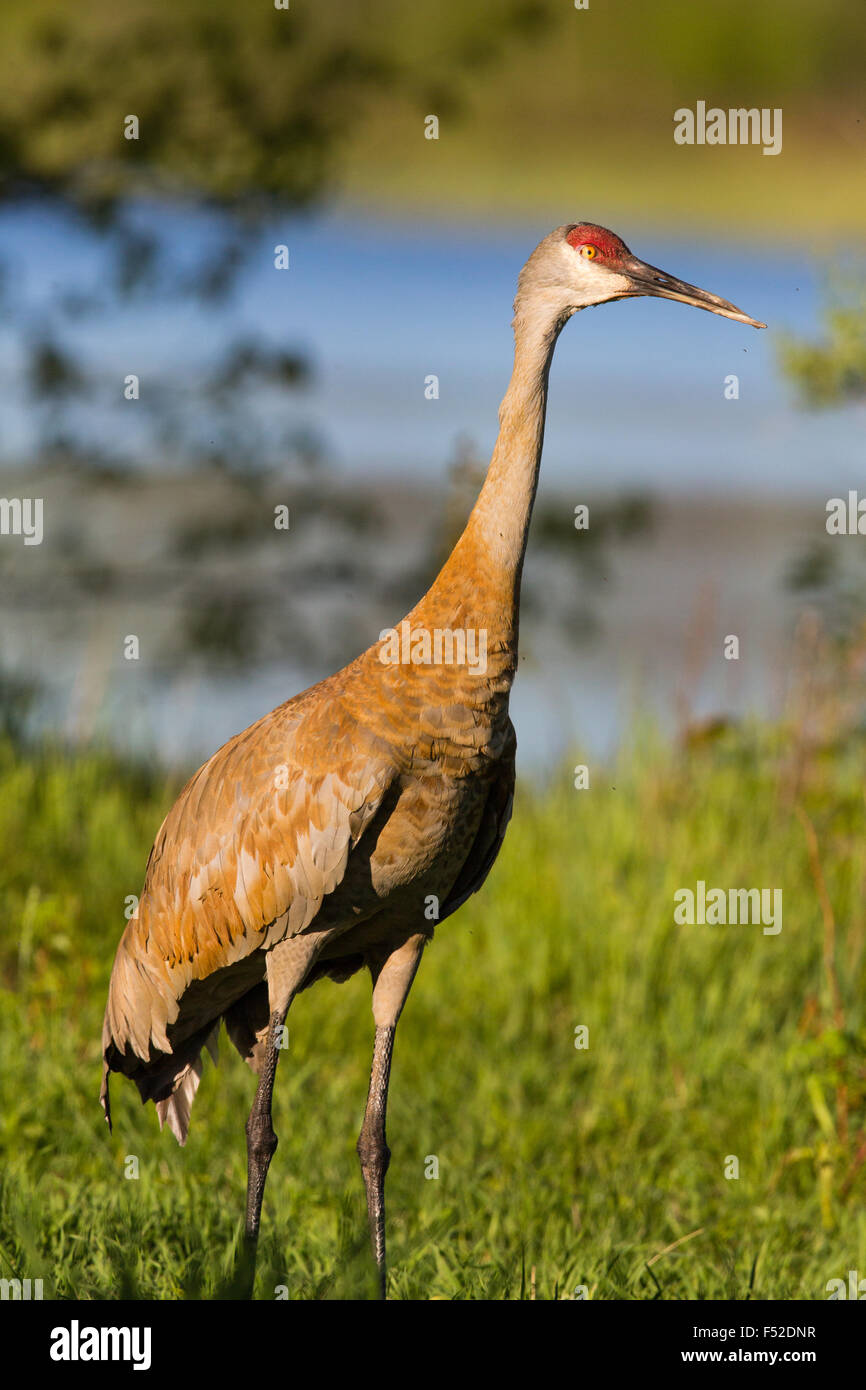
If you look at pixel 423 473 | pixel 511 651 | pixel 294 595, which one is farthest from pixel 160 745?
pixel 423 473

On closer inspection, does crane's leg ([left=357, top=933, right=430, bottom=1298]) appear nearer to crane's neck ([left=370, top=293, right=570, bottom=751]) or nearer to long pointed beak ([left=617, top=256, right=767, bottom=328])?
crane's neck ([left=370, top=293, right=570, bottom=751])

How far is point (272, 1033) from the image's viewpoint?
145 inches

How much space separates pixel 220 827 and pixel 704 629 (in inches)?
117

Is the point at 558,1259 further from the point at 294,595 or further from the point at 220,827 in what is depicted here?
the point at 294,595

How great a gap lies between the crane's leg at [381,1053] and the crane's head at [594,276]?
154cm

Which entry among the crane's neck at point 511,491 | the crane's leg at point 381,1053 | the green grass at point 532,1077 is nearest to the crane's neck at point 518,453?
the crane's neck at point 511,491

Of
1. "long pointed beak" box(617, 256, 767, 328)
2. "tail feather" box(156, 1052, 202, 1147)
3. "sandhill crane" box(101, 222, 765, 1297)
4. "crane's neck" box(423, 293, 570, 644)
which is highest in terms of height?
"long pointed beak" box(617, 256, 767, 328)

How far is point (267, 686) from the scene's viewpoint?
8680mm

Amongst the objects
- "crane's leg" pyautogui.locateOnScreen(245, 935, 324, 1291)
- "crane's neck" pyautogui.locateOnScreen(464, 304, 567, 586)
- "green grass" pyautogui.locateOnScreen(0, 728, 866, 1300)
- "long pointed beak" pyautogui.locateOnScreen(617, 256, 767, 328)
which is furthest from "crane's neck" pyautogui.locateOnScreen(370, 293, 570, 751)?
"green grass" pyautogui.locateOnScreen(0, 728, 866, 1300)

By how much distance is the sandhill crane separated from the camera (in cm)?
338

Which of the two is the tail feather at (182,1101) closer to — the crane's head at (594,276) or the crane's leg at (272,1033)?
the crane's leg at (272,1033)

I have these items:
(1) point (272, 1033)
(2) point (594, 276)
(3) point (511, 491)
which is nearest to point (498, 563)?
(3) point (511, 491)

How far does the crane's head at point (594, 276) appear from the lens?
340 centimetres

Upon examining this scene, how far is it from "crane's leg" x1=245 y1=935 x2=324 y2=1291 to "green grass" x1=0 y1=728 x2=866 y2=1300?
0.15m
